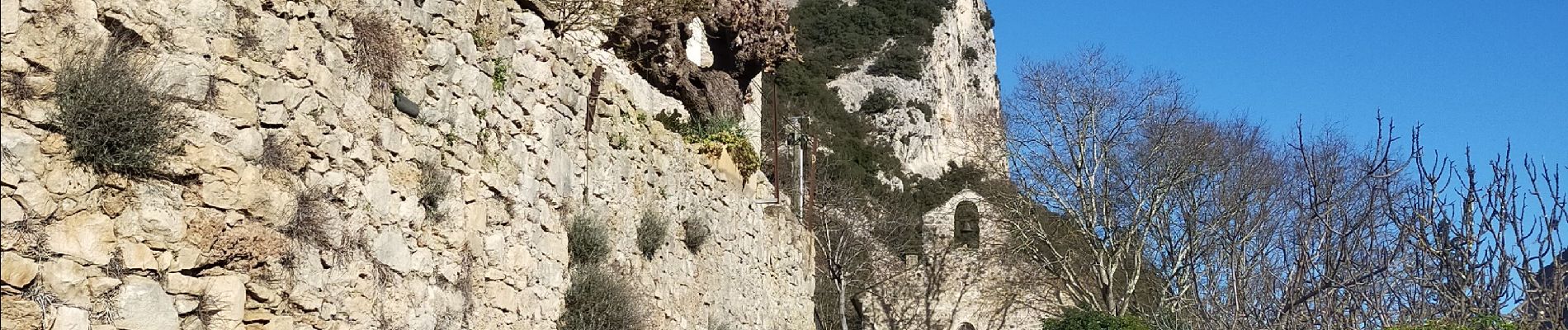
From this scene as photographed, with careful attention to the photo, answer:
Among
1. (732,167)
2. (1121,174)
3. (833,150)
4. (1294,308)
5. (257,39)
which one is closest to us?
(257,39)

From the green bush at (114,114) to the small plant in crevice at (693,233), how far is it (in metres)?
6.05

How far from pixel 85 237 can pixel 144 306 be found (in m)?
0.31

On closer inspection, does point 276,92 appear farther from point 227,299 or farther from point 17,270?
point 17,270

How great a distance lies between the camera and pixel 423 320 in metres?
6.54

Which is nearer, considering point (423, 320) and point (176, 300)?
point (176, 300)

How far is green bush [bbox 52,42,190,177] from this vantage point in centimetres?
460

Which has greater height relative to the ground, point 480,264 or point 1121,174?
point 1121,174

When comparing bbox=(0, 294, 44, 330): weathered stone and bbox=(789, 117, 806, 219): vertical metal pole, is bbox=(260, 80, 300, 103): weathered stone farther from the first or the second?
bbox=(789, 117, 806, 219): vertical metal pole

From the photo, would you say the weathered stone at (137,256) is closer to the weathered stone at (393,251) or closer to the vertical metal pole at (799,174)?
the weathered stone at (393,251)

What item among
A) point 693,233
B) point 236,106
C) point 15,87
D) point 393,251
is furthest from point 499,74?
point 15,87

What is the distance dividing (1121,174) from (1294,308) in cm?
2079

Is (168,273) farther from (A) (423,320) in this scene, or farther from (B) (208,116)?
(A) (423,320)

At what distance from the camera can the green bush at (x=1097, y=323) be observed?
24.9 meters

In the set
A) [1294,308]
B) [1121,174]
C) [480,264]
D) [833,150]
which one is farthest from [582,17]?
[833,150]
